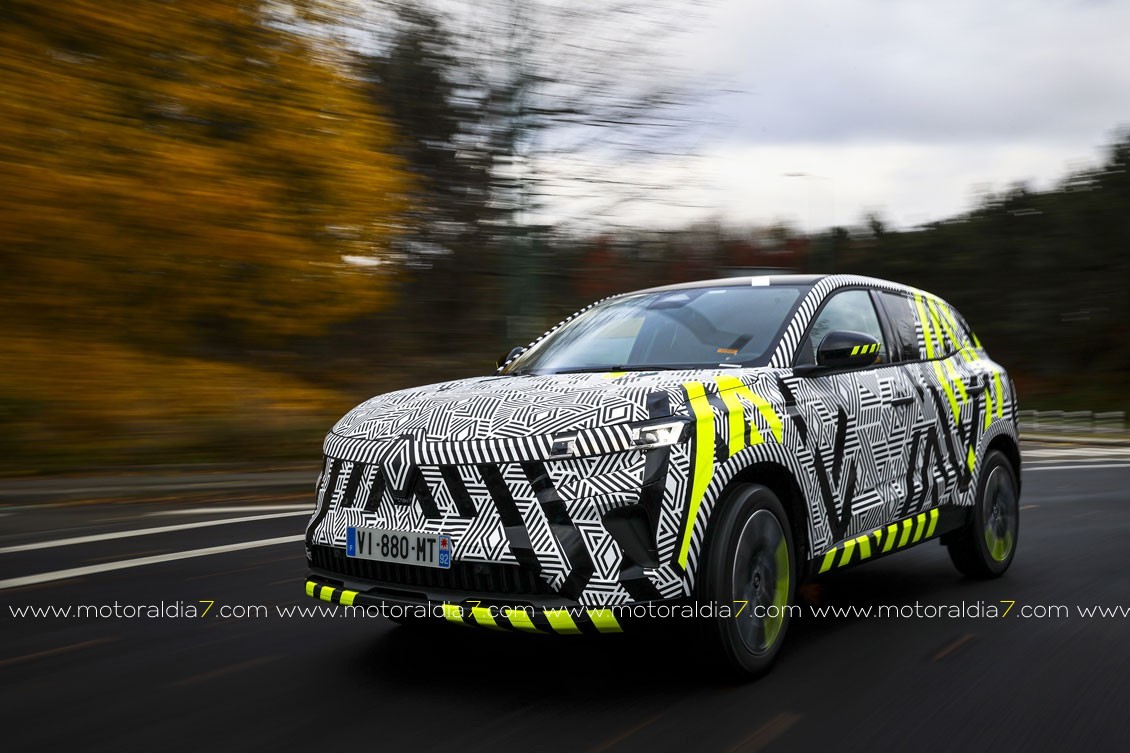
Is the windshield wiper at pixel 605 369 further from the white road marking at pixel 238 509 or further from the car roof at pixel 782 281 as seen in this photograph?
the white road marking at pixel 238 509

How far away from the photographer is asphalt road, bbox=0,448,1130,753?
403 centimetres

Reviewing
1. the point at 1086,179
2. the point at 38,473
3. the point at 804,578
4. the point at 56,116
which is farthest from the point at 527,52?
the point at 1086,179

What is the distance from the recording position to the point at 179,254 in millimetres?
13023

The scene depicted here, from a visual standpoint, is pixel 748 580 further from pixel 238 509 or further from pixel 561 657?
pixel 238 509

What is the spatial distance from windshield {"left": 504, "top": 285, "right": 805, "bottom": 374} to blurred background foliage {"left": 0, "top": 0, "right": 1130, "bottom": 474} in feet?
25.3

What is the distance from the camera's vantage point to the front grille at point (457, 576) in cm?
423

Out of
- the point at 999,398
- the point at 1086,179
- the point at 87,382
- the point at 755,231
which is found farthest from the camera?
the point at 1086,179

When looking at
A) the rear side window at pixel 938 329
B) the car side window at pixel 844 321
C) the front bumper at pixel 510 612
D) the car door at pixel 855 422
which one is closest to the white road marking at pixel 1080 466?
the rear side window at pixel 938 329

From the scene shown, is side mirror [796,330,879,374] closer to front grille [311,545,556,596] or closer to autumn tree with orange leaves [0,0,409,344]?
front grille [311,545,556,596]

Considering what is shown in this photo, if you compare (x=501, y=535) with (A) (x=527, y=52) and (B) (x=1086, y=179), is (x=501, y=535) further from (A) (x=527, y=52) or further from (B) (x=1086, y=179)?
(B) (x=1086, y=179)

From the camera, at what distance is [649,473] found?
421 centimetres

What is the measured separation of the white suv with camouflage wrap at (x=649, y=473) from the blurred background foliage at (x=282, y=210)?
7854 millimetres

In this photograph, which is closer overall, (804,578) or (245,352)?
(804,578)

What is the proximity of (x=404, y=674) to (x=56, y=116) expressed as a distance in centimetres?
893
